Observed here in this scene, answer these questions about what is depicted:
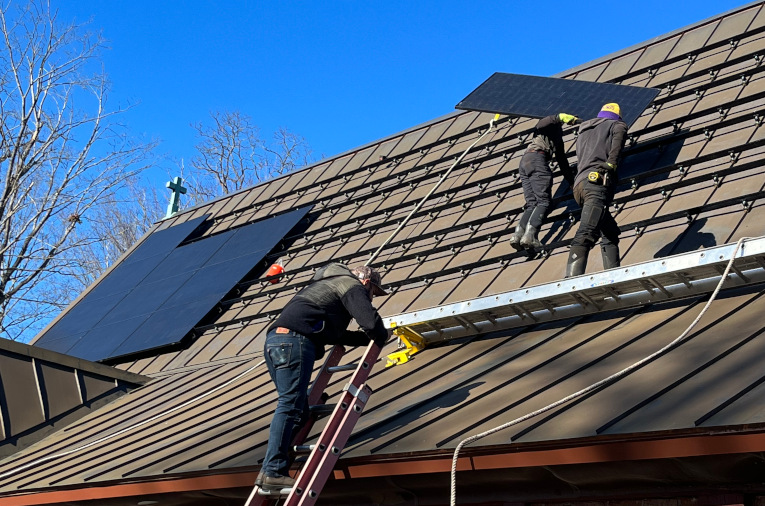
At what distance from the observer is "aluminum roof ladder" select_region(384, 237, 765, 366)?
17.4 feet

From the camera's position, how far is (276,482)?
5.12 m

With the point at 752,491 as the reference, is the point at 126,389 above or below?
above

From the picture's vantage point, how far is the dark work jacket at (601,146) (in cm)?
670

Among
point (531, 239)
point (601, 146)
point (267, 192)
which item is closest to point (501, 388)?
point (531, 239)

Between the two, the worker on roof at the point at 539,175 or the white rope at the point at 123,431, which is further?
the white rope at the point at 123,431

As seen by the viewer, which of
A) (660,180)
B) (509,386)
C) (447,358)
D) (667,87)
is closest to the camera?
(509,386)

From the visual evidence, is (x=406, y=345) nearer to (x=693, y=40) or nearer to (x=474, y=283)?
(x=474, y=283)

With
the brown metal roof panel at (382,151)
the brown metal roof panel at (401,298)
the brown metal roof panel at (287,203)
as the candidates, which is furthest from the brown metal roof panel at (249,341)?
the brown metal roof panel at (382,151)

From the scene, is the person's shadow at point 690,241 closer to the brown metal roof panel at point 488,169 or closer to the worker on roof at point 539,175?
the worker on roof at point 539,175

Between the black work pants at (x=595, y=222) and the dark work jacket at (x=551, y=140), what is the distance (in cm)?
160

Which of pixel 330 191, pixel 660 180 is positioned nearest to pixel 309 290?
pixel 660 180

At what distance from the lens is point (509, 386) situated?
545 cm

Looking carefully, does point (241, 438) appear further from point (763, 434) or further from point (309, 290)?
point (763, 434)

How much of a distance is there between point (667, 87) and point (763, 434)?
5.89m
